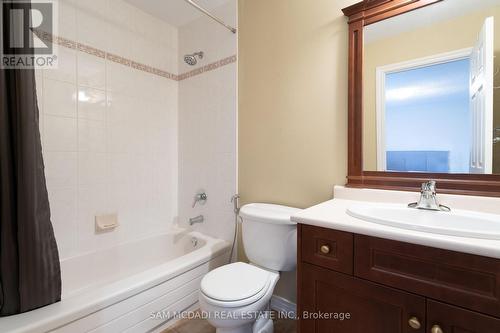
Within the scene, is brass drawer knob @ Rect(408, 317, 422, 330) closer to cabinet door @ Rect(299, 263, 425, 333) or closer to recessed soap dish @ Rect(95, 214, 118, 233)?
cabinet door @ Rect(299, 263, 425, 333)

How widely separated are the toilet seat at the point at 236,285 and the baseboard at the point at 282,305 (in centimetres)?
45

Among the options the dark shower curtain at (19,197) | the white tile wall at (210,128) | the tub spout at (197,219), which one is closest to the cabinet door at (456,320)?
the white tile wall at (210,128)

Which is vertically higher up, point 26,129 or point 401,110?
point 401,110

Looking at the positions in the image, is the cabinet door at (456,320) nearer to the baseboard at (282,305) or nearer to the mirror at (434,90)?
the mirror at (434,90)

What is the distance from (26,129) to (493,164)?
6.68 feet

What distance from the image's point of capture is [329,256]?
0.93 metres

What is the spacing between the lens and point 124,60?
6.41ft

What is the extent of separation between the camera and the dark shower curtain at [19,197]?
1.05 m

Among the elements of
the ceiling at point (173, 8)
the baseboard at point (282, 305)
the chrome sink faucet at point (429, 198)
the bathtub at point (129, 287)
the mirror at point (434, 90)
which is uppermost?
the ceiling at point (173, 8)

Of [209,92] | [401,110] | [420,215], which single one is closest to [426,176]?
[420,215]

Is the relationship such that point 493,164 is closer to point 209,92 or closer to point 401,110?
point 401,110

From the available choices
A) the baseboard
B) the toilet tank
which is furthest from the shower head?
the baseboard

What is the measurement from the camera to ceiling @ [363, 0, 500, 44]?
1067 millimetres

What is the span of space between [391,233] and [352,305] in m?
0.32
